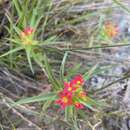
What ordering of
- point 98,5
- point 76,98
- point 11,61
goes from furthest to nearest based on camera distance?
point 98,5, point 11,61, point 76,98

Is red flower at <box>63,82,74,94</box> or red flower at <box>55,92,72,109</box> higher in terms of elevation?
red flower at <box>63,82,74,94</box>

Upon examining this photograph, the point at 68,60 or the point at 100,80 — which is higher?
the point at 68,60

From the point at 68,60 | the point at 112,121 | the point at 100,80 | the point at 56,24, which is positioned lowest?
the point at 112,121

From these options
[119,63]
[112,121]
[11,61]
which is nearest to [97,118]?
[112,121]

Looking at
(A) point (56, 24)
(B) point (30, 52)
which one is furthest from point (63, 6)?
(B) point (30, 52)

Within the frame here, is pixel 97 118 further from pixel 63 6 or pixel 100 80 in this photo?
pixel 63 6

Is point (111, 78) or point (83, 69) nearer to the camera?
point (83, 69)

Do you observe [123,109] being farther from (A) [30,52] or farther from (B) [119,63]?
(A) [30,52]

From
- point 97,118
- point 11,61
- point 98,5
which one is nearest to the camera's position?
point 11,61

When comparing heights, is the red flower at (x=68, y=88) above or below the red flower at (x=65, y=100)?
above
